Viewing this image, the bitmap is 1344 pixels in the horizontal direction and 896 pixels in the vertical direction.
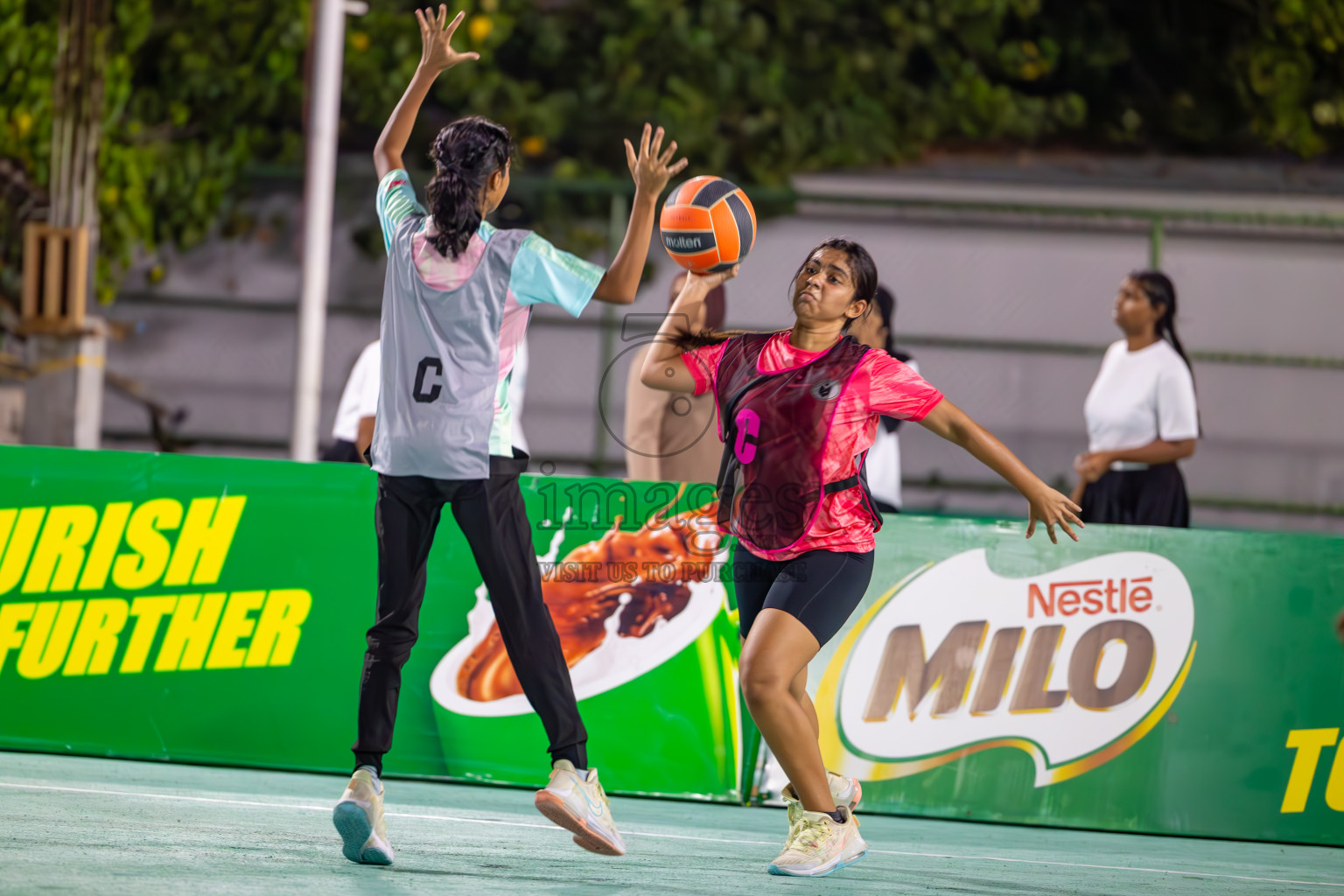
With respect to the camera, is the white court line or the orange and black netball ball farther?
the white court line

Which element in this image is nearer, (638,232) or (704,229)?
(638,232)

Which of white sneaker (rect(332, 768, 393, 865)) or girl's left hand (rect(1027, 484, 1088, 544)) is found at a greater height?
girl's left hand (rect(1027, 484, 1088, 544))

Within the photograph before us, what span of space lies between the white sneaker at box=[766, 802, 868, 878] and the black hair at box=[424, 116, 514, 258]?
213 centimetres

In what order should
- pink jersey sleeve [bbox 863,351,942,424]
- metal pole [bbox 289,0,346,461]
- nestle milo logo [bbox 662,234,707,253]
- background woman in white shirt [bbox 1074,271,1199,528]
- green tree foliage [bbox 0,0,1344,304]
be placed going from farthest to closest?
1. green tree foliage [bbox 0,0,1344,304]
2. metal pole [bbox 289,0,346,461]
3. background woman in white shirt [bbox 1074,271,1199,528]
4. nestle milo logo [bbox 662,234,707,253]
5. pink jersey sleeve [bbox 863,351,942,424]

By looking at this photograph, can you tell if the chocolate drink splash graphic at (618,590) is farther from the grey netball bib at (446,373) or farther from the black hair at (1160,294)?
the black hair at (1160,294)

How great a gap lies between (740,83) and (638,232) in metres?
9.97

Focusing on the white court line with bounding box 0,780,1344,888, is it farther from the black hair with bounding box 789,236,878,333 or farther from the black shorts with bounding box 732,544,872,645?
the black hair with bounding box 789,236,878,333

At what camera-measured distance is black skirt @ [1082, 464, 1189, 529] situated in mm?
7070

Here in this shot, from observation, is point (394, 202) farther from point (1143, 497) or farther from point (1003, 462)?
point (1143, 497)

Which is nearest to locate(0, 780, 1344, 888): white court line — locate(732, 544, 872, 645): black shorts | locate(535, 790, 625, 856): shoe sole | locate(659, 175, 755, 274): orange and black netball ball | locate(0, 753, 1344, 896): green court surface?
locate(0, 753, 1344, 896): green court surface

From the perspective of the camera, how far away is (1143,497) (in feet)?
23.3

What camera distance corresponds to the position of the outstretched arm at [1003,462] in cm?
425

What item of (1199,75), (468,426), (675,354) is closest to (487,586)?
(468,426)

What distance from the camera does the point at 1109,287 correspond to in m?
12.3
